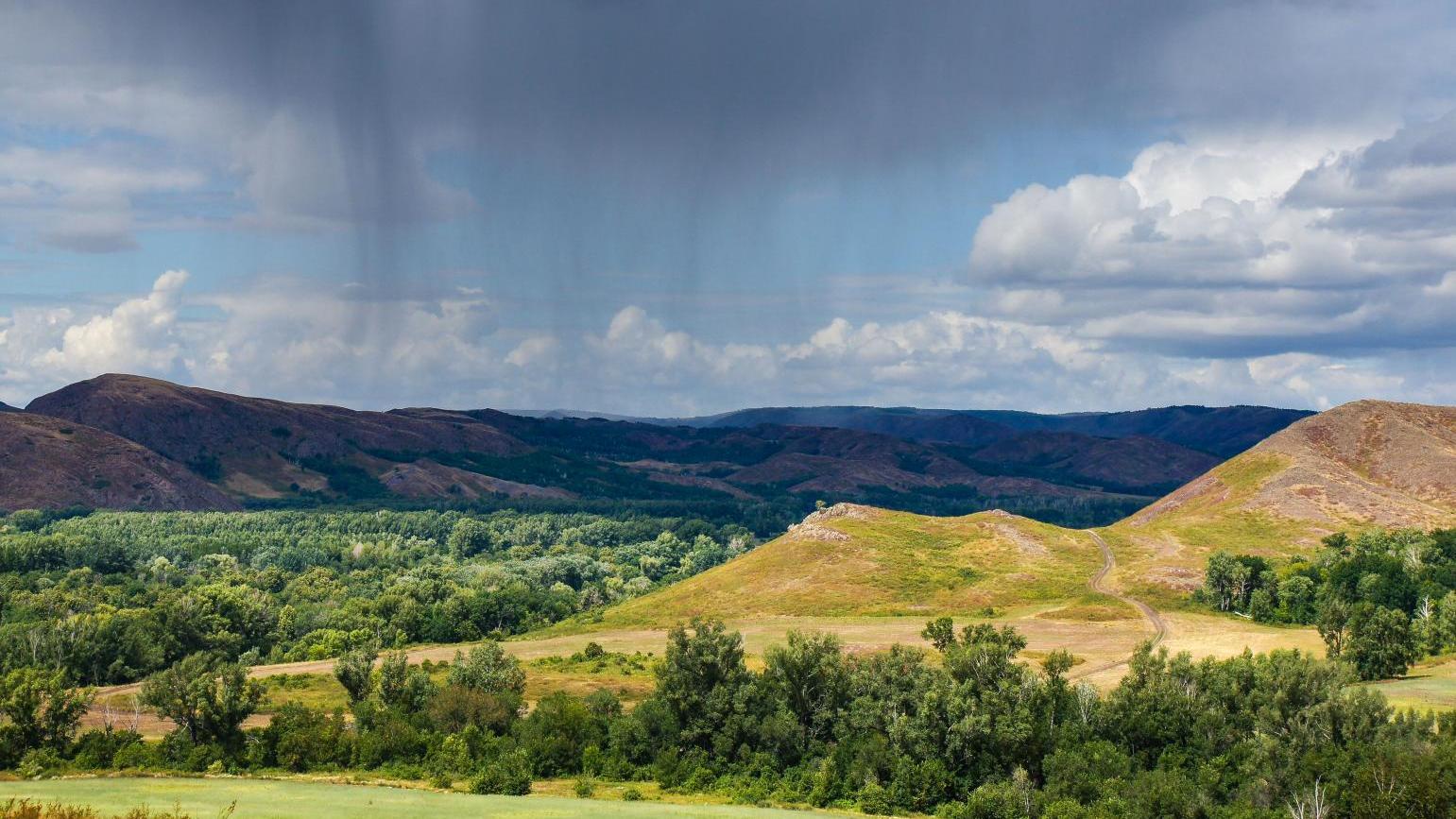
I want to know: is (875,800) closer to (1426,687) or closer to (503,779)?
(503,779)

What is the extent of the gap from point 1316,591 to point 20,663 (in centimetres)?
19044

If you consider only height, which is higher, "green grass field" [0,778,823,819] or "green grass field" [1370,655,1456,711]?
"green grass field" [1370,655,1456,711]

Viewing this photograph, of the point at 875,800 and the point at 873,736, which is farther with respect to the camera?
the point at 873,736

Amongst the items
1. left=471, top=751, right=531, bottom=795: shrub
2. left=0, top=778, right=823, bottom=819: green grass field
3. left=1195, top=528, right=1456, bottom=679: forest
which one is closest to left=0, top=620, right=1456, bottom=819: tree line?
left=471, top=751, right=531, bottom=795: shrub

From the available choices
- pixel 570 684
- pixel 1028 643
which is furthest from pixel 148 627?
pixel 1028 643

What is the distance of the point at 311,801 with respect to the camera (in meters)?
78.5

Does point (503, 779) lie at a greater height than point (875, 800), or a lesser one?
greater

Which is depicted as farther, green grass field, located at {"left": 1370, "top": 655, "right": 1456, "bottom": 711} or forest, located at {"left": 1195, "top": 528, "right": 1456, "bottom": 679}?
forest, located at {"left": 1195, "top": 528, "right": 1456, "bottom": 679}

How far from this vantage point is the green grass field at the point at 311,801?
2923 inches

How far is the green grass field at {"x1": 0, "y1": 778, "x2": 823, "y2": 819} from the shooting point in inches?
2923

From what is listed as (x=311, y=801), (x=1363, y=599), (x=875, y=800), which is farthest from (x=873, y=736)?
(x=1363, y=599)

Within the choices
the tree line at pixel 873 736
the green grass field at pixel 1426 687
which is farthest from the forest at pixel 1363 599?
the tree line at pixel 873 736

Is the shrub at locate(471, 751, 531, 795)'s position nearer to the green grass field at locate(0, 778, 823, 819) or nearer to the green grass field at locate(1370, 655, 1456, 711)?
the green grass field at locate(0, 778, 823, 819)

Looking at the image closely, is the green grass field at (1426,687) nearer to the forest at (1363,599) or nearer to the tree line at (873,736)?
the forest at (1363,599)
